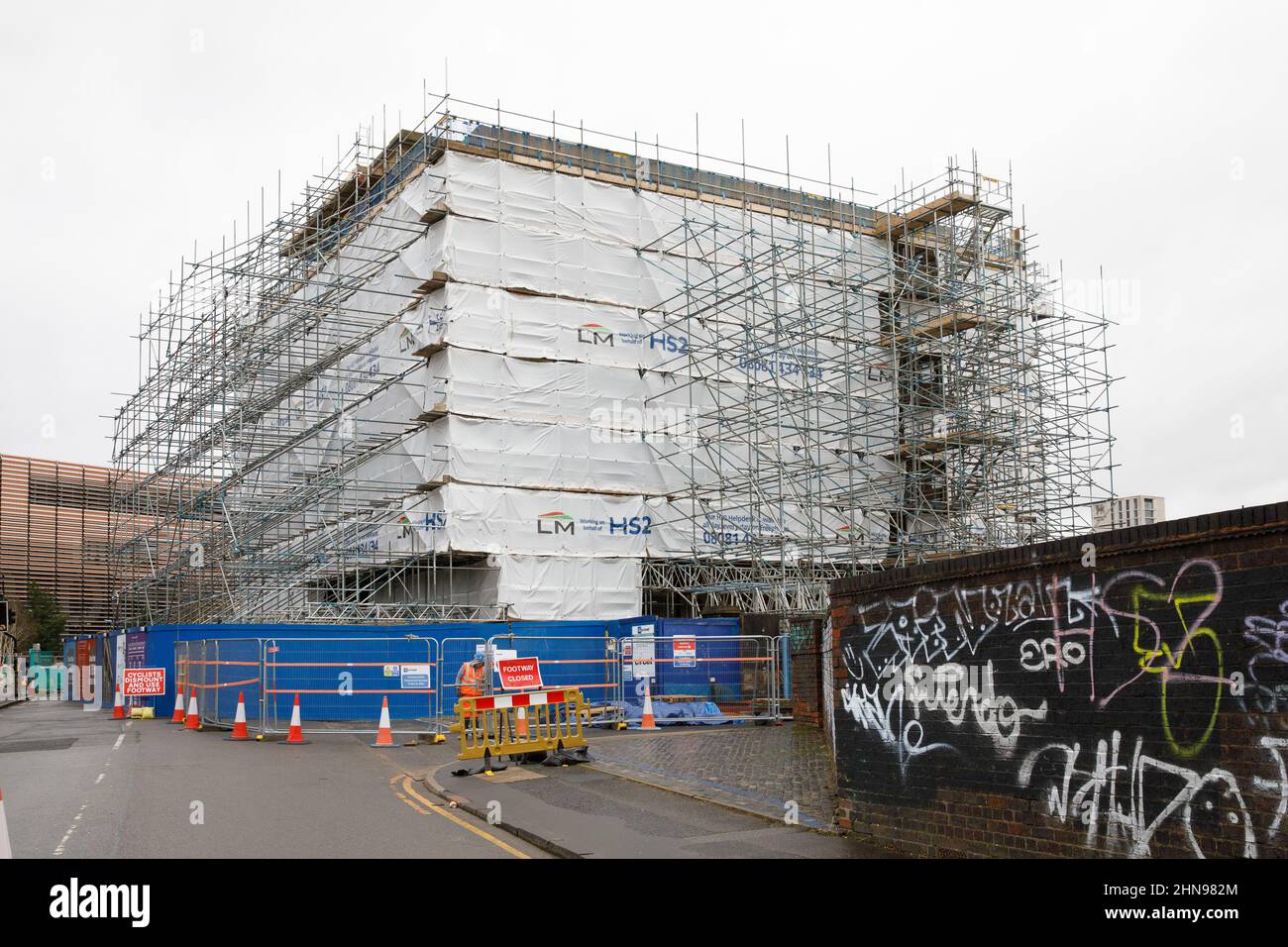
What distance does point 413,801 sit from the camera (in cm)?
1231

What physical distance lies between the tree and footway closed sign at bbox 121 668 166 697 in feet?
118

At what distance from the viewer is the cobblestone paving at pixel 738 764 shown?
11.7 m

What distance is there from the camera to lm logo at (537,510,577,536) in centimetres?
2927

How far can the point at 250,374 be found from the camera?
1227 inches

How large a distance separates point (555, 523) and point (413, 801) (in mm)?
17315

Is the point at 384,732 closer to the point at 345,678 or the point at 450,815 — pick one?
the point at 345,678

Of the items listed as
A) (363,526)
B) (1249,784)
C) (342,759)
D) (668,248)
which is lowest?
(342,759)

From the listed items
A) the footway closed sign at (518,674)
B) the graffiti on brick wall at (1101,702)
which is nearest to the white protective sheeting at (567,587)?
the footway closed sign at (518,674)

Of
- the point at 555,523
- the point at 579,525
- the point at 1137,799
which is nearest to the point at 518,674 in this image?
the point at 1137,799
